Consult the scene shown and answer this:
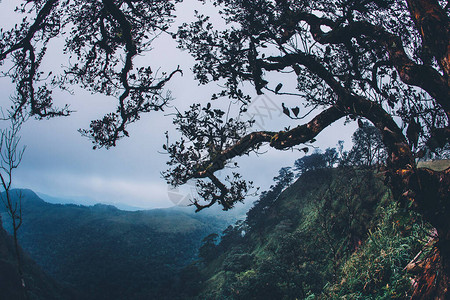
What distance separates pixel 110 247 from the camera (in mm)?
58062

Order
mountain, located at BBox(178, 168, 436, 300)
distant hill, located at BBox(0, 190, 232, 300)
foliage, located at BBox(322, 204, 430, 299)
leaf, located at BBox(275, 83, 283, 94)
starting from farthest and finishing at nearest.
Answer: distant hill, located at BBox(0, 190, 232, 300), mountain, located at BBox(178, 168, 436, 300), foliage, located at BBox(322, 204, 430, 299), leaf, located at BBox(275, 83, 283, 94)

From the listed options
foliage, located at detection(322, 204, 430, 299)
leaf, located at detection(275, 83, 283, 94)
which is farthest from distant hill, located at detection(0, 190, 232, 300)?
leaf, located at detection(275, 83, 283, 94)

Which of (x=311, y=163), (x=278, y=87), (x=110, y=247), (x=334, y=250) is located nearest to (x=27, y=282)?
(x=110, y=247)

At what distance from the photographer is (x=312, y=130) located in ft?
12.3

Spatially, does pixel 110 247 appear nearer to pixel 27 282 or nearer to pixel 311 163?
pixel 27 282

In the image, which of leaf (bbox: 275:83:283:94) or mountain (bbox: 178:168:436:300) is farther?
mountain (bbox: 178:168:436:300)

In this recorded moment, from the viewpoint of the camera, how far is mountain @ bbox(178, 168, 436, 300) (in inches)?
256

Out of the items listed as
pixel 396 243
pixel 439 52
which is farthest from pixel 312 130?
pixel 396 243

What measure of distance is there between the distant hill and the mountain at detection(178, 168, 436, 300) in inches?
446

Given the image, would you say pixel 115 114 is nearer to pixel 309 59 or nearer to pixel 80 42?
pixel 80 42

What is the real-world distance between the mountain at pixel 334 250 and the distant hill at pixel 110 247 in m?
11.3

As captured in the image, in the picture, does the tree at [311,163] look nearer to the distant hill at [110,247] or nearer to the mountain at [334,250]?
the mountain at [334,250]

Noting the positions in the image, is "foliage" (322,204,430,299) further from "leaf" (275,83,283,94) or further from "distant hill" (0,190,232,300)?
"distant hill" (0,190,232,300)

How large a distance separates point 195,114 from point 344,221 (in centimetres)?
1909
